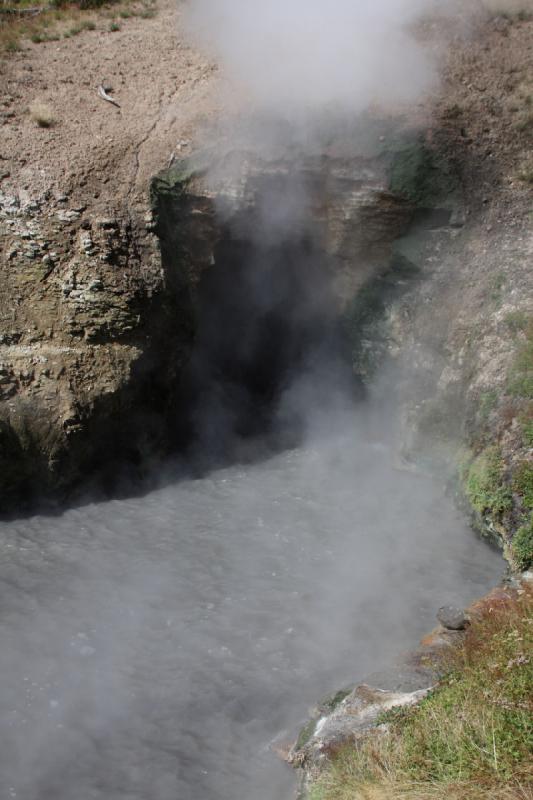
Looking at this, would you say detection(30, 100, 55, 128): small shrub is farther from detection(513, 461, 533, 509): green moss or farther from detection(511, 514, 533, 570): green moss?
detection(511, 514, 533, 570): green moss

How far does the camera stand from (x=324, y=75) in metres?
9.29

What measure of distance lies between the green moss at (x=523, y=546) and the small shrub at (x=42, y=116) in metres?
7.32

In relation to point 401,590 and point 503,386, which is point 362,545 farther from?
point 503,386

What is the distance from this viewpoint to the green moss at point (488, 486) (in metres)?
7.05

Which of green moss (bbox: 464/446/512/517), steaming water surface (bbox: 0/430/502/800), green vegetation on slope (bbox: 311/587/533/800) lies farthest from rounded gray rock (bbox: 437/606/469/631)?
green moss (bbox: 464/446/512/517)

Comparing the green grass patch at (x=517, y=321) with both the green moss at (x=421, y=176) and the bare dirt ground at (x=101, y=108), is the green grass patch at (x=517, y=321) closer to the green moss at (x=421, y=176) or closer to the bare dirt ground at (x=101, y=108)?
the green moss at (x=421, y=176)

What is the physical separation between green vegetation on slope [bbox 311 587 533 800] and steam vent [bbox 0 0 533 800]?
1.55 ft

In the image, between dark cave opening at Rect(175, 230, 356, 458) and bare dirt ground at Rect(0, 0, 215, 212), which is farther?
dark cave opening at Rect(175, 230, 356, 458)

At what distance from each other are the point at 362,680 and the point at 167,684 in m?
1.68

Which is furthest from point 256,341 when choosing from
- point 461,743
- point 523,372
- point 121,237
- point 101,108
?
point 461,743

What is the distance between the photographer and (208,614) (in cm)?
688

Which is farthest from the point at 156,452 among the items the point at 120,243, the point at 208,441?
the point at 120,243

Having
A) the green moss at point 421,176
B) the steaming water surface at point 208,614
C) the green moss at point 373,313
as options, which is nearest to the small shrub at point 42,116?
the green moss at point 421,176

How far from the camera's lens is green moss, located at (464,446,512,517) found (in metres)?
7.05
